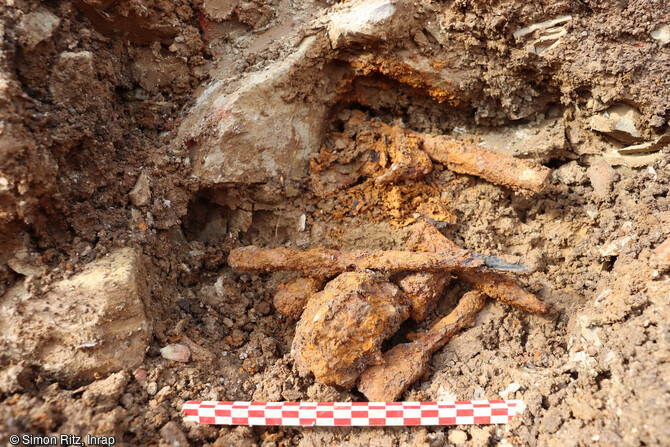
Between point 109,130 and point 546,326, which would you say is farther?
point 546,326

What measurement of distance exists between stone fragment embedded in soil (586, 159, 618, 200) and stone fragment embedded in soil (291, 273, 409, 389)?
165 centimetres

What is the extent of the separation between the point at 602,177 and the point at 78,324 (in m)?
3.34

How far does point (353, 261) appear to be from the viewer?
2.66m

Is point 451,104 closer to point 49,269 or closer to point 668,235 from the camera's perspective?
point 668,235

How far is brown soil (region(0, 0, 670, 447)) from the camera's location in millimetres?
2156

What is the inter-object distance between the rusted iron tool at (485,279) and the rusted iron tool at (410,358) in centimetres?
9

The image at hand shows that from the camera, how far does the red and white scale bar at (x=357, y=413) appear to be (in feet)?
7.55

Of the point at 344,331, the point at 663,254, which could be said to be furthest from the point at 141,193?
the point at 663,254

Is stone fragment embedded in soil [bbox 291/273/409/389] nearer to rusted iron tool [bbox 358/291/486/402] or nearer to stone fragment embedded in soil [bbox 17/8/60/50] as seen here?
rusted iron tool [bbox 358/291/486/402]

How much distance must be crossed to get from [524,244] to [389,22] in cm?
176

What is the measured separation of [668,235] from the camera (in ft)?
8.00

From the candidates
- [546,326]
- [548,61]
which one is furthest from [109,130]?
[546,326]

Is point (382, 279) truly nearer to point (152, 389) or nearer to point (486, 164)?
point (486, 164)

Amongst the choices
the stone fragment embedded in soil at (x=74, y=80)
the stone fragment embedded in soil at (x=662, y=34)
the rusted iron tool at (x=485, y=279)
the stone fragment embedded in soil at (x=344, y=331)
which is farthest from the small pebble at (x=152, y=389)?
the stone fragment embedded in soil at (x=662, y=34)
